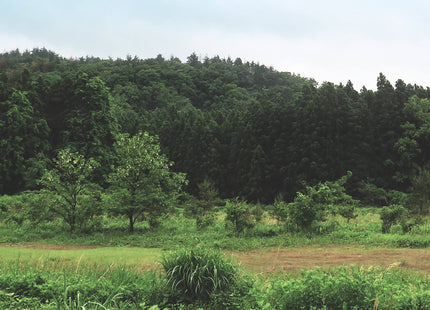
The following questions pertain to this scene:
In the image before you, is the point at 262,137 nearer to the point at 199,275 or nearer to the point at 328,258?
the point at 328,258

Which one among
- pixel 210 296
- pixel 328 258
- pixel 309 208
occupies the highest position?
pixel 210 296

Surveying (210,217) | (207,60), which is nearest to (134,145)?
(210,217)

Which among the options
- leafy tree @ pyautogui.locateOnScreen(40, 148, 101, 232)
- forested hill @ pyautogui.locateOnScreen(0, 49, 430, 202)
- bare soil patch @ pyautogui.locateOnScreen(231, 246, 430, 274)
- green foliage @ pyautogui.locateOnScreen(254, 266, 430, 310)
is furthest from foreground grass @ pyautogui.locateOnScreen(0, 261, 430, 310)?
forested hill @ pyautogui.locateOnScreen(0, 49, 430, 202)

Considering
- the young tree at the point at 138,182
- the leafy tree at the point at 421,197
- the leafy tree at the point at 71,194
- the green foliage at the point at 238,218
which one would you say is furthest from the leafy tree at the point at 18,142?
the leafy tree at the point at 421,197

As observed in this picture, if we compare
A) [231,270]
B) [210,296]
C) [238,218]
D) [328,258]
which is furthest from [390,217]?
[210,296]

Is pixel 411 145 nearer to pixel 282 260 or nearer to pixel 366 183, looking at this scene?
pixel 366 183

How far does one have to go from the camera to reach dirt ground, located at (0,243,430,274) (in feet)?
33.7

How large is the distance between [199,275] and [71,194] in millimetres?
15152

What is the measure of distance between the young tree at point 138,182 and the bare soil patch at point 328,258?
7.23m

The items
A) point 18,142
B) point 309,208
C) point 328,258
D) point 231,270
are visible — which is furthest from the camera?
point 18,142

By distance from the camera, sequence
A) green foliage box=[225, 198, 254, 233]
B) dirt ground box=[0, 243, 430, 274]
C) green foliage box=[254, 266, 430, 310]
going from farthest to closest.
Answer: green foliage box=[225, 198, 254, 233] → dirt ground box=[0, 243, 430, 274] → green foliage box=[254, 266, 430, 310]

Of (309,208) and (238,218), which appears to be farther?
(238,218)

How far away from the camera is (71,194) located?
1928 centimetres

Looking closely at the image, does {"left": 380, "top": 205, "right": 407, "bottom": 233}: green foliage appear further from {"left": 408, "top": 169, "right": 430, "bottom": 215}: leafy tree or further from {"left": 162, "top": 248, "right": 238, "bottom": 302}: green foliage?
{"left": 162, "top": 248, "right": 238, "bottom": 302}: green foliage
